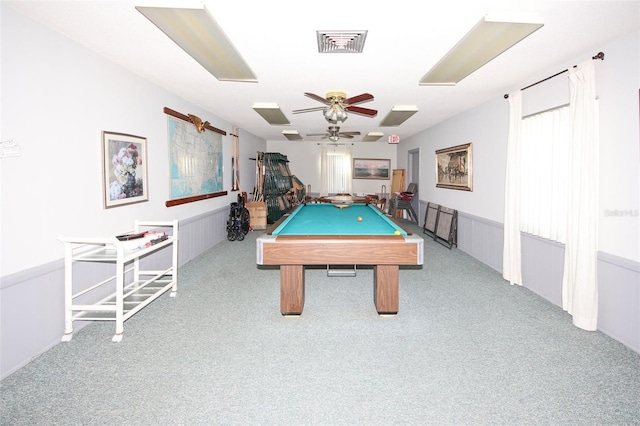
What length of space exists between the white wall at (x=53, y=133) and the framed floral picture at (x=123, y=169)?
85 mm

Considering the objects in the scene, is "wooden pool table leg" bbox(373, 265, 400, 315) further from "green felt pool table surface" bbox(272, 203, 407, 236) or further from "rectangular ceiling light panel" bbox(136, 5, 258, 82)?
"rectangular ceiling light panel" bbox(136, 5, 258, 82)

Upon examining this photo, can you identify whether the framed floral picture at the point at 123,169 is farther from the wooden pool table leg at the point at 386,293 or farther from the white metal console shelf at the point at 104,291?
the wooden pool table leg at the point at 386,293

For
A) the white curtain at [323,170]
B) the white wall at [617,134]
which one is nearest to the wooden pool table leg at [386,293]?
the white wall at [617,134]

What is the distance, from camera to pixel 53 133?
277 cm

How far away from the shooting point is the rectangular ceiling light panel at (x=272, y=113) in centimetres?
580

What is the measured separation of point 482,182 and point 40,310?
5.92 m

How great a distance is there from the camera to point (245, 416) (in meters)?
1.94

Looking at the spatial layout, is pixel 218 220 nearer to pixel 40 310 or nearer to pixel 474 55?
pixel 40 310

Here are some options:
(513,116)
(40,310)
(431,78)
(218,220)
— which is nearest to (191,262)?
(218,220)

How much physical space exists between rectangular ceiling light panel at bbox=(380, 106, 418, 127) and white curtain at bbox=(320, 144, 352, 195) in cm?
389

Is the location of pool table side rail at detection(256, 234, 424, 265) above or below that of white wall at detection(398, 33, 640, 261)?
below

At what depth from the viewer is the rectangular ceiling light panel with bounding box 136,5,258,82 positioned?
8.26 feet

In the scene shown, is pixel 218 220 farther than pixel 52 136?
Yes

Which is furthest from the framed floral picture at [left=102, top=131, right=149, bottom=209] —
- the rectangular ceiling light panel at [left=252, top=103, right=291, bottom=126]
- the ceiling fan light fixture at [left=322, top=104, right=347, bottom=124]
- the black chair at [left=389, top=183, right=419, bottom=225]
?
the black chair at [left=389, top=183, right=419, bottom=225]
